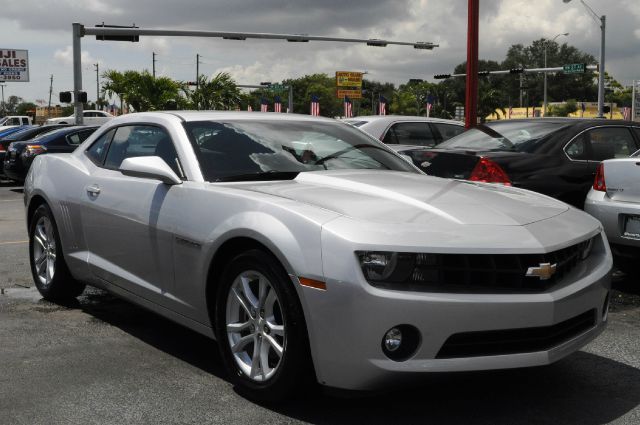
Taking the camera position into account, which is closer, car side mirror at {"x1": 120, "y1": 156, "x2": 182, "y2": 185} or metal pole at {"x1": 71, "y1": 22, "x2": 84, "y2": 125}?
car side mirror at {"x1": 120, "y1": 156, "x2": 182, "y2": 185}

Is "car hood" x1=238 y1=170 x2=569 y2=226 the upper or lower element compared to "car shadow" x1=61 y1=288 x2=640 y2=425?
upper

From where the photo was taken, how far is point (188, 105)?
126ft

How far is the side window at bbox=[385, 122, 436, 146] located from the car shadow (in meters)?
8.37

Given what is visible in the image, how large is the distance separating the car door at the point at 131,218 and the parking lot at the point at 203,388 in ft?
1.40

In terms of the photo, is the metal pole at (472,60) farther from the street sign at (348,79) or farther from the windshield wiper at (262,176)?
the street sign at (348,79)

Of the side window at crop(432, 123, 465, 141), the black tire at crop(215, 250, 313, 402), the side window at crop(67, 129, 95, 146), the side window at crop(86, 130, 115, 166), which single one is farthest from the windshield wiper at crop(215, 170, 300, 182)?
the side window at crop(67, 129, 95, 146)

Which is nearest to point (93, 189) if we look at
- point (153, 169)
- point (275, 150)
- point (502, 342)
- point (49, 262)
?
point (153, 169)

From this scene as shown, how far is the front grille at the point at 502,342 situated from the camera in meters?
3.30

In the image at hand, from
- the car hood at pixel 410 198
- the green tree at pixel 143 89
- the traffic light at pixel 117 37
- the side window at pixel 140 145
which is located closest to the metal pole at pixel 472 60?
the side window at pixel 140 145

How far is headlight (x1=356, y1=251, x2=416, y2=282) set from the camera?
326 centimetres

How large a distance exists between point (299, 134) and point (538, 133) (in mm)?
3764

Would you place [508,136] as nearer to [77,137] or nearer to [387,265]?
[387,265]

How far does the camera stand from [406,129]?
41.8ft

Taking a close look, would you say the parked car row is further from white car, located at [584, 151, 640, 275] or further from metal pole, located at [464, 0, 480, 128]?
white car, located at [584, 151, 640, 275]
